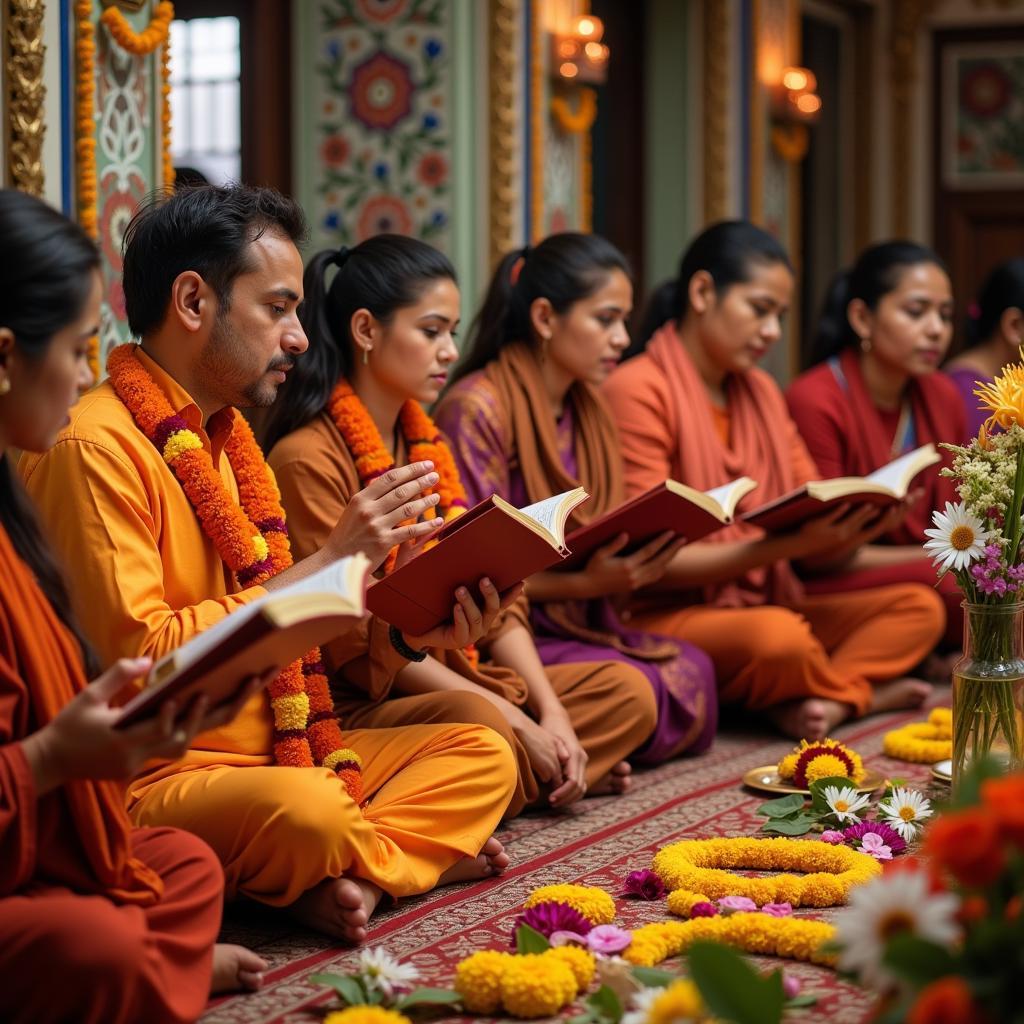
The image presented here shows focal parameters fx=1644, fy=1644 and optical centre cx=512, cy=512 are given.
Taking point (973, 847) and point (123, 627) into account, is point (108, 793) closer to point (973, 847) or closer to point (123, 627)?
point (123, 627)

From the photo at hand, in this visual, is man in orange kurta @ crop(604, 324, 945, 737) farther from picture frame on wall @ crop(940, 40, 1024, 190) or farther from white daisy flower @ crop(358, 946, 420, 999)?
picture frame on wall @ crop(940, 40, 1024, 190)

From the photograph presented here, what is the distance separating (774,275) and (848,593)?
1.00 metres

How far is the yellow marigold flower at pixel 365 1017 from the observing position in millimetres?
2281

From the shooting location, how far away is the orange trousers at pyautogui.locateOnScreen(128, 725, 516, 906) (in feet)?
8.83

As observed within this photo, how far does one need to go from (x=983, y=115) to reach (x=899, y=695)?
16.0ft

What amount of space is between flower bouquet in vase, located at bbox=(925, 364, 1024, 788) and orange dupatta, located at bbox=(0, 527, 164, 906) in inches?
61.6

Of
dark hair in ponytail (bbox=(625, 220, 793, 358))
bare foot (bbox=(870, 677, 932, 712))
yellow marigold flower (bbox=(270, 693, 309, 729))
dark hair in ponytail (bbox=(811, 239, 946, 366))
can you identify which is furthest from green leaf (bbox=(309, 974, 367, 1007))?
dark hair in ponytail (bbox=(811, 239, 946, 366))

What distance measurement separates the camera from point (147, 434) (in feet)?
9.16

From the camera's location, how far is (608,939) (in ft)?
8.73

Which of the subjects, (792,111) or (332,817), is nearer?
(332,817)

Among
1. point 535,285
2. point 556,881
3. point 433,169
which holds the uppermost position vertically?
point 433,169

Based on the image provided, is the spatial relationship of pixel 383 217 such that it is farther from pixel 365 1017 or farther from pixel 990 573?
pixel 365 1017

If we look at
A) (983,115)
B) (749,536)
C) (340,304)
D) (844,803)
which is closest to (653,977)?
(844,803)

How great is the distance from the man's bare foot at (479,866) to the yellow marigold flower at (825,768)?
2.64 ft
